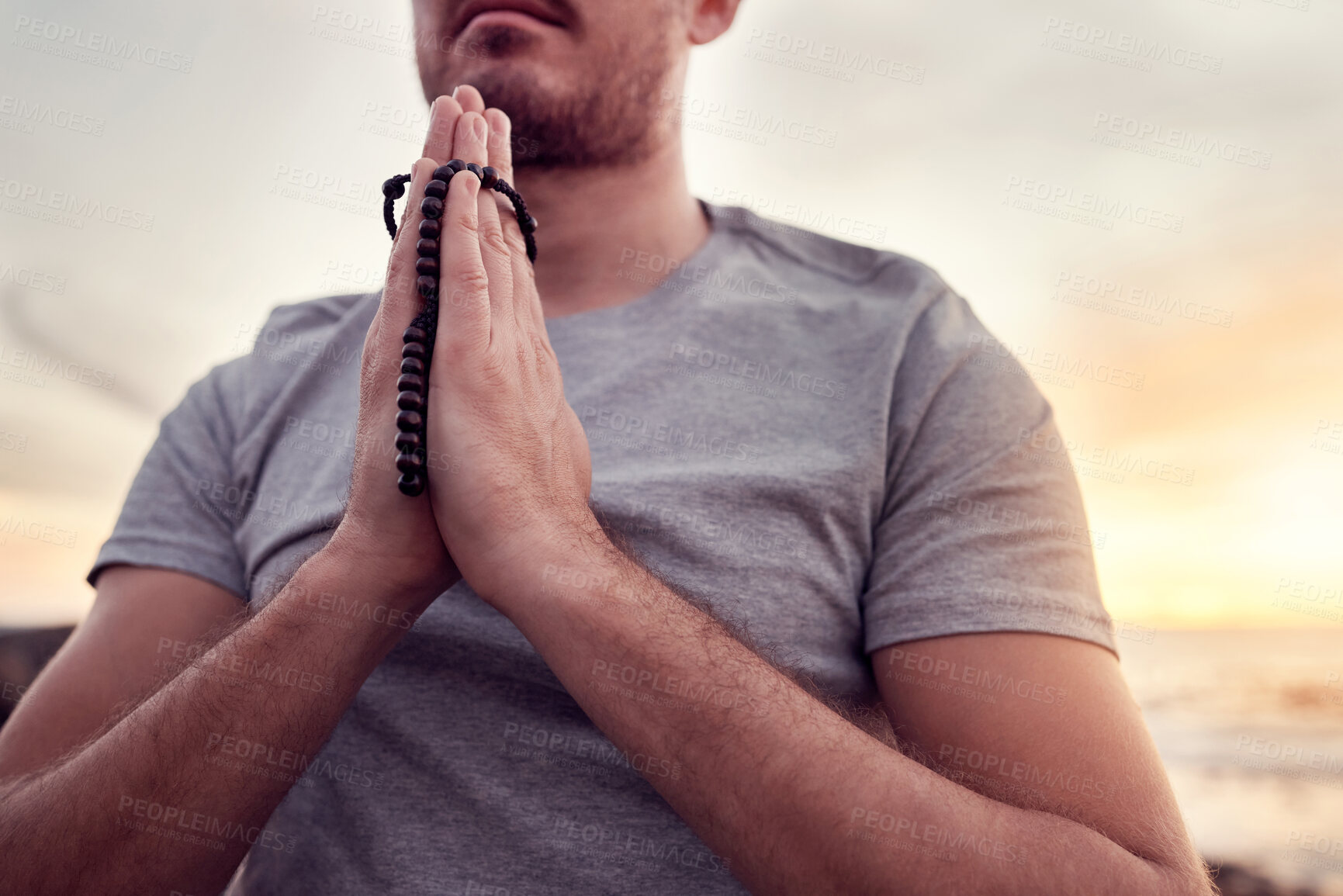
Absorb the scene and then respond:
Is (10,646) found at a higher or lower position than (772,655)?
lower

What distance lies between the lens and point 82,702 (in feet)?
4.19

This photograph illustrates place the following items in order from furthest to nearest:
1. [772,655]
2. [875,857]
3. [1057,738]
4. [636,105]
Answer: [636,105] < [772,655] < [1057,738] < [875,857]

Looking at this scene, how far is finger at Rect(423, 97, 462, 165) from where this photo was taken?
3.92ft

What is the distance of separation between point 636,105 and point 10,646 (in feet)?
9.03

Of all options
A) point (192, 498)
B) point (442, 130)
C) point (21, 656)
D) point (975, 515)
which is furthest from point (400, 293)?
point (21, 656)

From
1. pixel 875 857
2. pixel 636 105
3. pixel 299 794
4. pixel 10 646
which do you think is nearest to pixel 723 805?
pixel 875 857

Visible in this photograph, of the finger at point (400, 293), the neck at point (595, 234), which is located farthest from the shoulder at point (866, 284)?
the finger at point (400, 293)

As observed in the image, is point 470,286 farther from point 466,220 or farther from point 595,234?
point 595,234

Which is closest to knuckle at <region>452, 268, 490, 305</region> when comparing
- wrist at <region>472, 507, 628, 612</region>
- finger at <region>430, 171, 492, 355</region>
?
finger at <region>430, 171, 492, 355</region>

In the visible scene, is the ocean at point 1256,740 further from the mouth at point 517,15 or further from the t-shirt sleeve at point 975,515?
the mouth at point 517,15

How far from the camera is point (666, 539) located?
4.01ft

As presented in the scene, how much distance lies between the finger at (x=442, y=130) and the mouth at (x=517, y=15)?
412 mm

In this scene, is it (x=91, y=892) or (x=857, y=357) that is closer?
(x=91, y=892)

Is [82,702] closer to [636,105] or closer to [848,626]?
[848,626]
